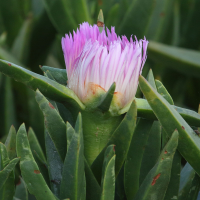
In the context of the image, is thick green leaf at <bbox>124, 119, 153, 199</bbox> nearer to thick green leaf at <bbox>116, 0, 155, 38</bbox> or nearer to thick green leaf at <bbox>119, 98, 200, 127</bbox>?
thick green leaf at <bbox>119, 98, 200, 127</bbox>

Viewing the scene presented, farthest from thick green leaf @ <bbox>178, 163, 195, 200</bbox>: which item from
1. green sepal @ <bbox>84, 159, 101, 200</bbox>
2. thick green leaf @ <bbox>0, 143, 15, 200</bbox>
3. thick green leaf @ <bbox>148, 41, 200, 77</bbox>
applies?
thick green leaf @ <bbox>148, 41, 200, 77</bbox>

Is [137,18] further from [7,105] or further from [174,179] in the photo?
[174,179]

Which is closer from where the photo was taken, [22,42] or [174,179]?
[174,179]

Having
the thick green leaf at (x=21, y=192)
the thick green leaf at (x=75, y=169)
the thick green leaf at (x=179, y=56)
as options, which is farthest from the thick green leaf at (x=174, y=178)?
the thick green leaf at (x=179, y=56)

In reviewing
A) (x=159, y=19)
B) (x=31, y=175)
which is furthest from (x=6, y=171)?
(x=159, y=19)

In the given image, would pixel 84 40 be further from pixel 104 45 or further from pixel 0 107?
pixel 0 107
